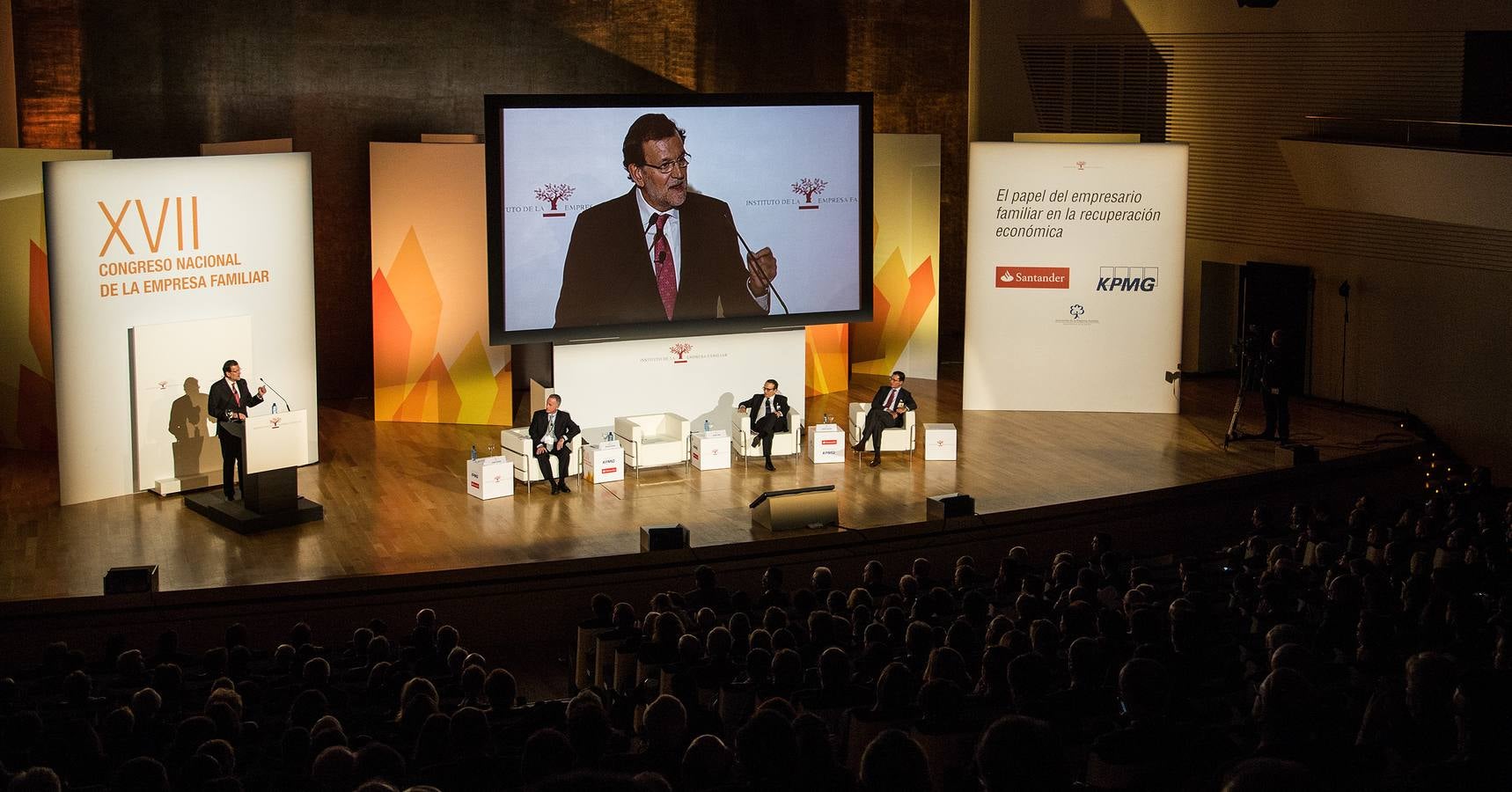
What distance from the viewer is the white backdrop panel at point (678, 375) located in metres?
12.7

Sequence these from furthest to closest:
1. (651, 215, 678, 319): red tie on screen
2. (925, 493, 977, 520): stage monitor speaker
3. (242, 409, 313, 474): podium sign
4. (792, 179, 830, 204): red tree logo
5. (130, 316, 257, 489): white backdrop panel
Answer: (792, 179, 830, 204): red tree logo
(651, 215, 678, 319): red tie on screen
(130, 316, 257, 489): white backdrop panel
(925, 493, 977, 520): stage monitor speaker
(242, 409, 313, 474): podium sign

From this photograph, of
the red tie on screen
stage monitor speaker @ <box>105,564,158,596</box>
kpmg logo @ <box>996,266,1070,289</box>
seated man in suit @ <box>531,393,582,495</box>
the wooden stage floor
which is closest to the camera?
stage monitor speaker @ <box>105,564,158,596</box>

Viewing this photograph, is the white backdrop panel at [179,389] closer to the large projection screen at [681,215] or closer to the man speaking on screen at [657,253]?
the large projection screen at [681,215]

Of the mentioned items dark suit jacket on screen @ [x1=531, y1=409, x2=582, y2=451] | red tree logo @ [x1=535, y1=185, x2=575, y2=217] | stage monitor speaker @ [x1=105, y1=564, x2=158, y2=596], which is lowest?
stage monitor speaker @ [x1=105, y1=564, x2=158, y2=596]

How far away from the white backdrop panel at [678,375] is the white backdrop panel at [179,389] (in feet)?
9.19

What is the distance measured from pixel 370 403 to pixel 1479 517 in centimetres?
1067

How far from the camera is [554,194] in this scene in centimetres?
1237

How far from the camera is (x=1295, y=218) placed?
49.8 ft

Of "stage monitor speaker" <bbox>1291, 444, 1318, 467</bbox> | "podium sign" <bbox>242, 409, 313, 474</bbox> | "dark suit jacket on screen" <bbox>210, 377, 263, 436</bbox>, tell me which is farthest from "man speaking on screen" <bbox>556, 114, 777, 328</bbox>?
"stage monitor speaker" <bbox>1291, 444, 1318, 467</bbox>

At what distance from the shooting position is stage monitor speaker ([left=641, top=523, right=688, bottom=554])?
9.79 metres

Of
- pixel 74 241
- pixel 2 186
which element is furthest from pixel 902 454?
pixel 2 186

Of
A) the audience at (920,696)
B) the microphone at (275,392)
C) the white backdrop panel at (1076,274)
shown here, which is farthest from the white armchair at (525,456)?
the white backdrop panel at (1076,274)

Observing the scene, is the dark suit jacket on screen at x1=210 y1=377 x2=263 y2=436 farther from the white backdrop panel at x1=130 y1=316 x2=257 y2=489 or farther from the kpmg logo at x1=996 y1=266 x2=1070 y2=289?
the kpmg logo at x1=996 y1=266 x2=1070 y2=289

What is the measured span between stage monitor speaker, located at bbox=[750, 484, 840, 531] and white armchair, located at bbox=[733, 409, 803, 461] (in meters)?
2.23
